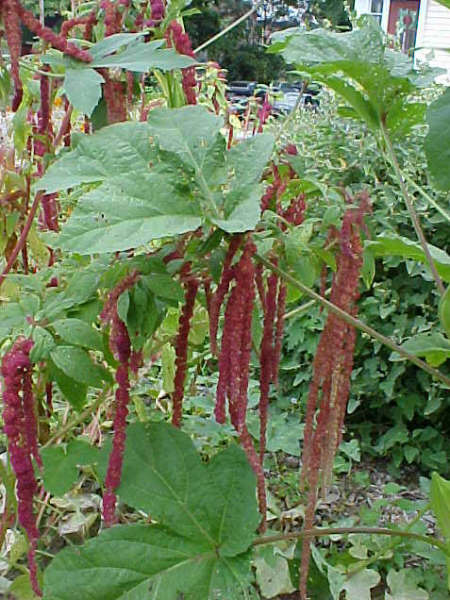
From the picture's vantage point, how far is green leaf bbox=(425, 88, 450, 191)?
84cm

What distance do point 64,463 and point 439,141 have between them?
2.17 ft

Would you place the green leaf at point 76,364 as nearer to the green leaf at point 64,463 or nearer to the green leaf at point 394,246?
the green leaf at point 64,463

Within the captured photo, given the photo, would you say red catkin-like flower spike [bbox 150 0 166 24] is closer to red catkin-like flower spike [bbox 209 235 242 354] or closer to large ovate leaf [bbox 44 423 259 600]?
red catkin-like flower spike [bbox 209 235 242 354]

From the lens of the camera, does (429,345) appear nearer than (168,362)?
Yes

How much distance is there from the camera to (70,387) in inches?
36.2

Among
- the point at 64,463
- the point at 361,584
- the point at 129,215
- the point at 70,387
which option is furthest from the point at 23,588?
the point at 129,215

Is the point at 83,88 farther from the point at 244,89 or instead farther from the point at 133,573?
the point at 244,89

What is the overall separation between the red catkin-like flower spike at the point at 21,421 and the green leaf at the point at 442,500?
18.9 inches

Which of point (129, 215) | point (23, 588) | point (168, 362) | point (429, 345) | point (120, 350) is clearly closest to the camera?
point (129, 215)

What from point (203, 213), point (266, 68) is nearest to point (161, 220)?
point (203, 213)

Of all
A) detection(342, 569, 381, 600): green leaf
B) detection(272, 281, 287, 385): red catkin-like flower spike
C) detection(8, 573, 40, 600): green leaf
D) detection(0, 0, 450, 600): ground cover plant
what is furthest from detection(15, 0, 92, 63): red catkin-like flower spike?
detection(342, 569, 381, 600): green leaf

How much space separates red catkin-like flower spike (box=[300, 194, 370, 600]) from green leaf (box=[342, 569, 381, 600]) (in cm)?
89

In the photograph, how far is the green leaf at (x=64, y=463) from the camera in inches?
41.6

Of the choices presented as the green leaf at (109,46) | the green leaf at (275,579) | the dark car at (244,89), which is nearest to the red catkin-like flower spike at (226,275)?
the green leaf at (109,46)
